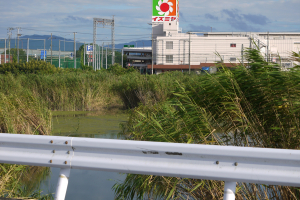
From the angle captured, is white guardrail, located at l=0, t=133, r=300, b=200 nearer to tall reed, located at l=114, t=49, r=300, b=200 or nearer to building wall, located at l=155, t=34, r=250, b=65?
tall reed, located at l=114, t=49, r=300, b=200

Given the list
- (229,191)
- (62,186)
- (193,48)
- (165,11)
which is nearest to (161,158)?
(229,191)

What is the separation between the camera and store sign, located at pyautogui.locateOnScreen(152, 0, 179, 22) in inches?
3056

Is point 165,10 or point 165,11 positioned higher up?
point 165,10

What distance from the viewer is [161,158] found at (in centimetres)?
272

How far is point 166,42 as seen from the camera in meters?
70.8

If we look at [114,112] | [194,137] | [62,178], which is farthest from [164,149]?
[114,112]

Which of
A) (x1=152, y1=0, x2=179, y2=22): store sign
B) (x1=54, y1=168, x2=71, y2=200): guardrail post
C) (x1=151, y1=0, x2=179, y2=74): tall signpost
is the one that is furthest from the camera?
(x1=151, y1=0, x2=179, y2=74): tall signpost

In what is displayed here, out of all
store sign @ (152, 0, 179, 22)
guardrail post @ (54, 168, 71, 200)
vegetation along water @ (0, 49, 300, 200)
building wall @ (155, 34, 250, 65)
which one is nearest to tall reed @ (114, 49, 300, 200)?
vegetation along water @ (0, 49, 300, 200)

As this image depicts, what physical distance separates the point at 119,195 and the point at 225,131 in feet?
6.02

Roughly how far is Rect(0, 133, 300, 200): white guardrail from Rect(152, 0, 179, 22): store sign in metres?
77.4

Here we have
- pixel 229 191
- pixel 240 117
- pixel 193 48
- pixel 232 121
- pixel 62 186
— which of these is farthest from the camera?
pixel 193 48

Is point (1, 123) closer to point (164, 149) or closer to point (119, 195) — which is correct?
point (119, 195)

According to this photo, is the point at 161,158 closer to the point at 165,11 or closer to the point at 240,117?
the point at 240,117

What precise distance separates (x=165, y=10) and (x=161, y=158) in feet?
260
